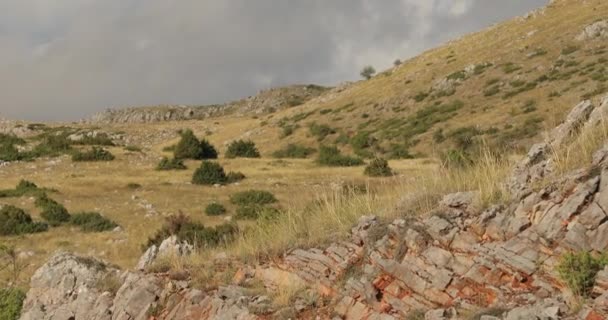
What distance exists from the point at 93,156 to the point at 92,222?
59.9ft

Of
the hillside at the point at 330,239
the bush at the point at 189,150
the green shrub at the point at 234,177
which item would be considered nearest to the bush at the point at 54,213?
the hillside at the point at 330,239

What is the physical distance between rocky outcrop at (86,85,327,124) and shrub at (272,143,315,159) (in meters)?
92.5

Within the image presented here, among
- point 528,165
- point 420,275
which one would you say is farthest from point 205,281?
point 528,165

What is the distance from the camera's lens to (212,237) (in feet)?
68.4

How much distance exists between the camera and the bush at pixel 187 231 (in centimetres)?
2061

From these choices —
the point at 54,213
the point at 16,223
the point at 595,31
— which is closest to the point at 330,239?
the point at 16,223

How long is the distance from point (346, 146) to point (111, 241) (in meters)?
39.3

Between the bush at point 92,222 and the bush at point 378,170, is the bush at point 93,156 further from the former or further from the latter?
the bush at point 378,170

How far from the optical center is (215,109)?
600 ft

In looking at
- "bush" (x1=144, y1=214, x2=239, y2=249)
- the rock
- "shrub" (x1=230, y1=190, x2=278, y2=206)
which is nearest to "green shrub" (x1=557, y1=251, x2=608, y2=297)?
"bush" (x1=144, y1=214, x2=239, y2=249)

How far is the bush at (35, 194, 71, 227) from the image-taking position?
26.1 meters

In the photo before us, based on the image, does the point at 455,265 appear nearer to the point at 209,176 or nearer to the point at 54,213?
the point at 54,213

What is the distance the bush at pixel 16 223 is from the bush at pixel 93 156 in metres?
16.4

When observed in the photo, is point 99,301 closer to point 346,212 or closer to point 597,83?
point 346,212
